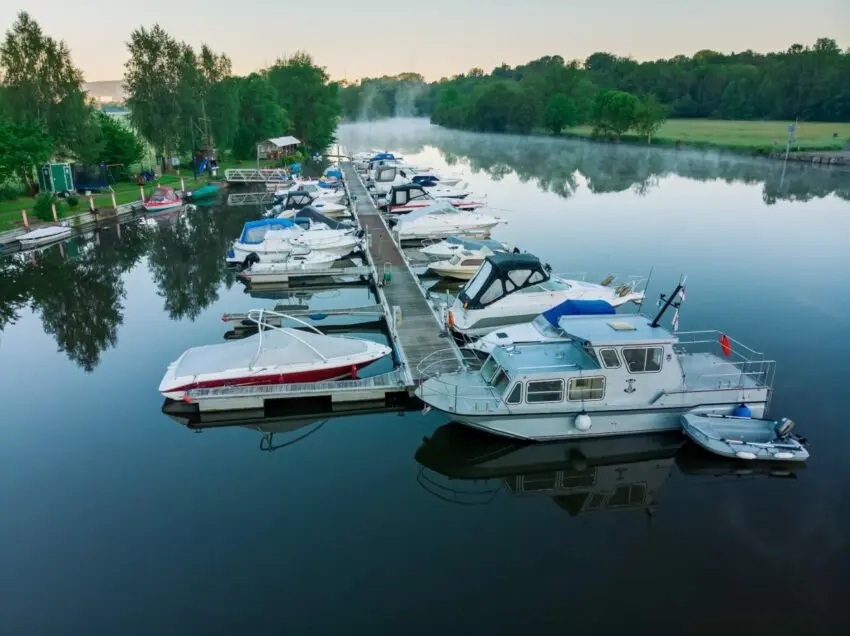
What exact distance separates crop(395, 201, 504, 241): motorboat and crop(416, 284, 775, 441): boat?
77.7 ft

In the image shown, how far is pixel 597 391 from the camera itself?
621 inches

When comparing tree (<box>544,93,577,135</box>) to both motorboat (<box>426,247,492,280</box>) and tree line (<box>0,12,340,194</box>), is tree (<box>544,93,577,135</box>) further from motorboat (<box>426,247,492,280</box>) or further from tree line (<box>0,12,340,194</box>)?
motorboat (<box>426,247,492,280</box>)

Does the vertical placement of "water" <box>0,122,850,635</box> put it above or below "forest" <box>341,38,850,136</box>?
below

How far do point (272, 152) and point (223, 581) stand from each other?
283ft

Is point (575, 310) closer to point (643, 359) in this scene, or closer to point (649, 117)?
point (643, 359)

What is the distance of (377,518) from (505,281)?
11.8m

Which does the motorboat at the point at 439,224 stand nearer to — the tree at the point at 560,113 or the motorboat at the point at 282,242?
the motorboat at the point at 282,242

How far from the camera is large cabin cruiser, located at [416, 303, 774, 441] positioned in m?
15.6

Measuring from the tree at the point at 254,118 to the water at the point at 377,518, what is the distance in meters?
69.2

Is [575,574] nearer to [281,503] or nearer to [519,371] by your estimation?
[519,371]

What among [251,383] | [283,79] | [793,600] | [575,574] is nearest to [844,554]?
[793,600]

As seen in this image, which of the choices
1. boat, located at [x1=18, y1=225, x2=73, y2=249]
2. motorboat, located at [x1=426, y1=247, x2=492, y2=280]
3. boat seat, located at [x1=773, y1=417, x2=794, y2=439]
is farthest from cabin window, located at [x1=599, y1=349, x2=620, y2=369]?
boat, located at [x1=18, y1=225, x2=73, y2=249]

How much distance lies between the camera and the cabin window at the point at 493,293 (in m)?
22.4

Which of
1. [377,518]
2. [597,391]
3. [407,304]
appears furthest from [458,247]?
[377,518]
